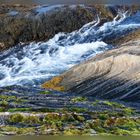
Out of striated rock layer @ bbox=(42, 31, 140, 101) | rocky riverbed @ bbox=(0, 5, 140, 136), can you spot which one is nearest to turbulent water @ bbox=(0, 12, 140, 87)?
rocky riverbed @ bbox=(0, 5, 140, 136)

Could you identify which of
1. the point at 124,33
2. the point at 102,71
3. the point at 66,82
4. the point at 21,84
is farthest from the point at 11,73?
the point at 124,33

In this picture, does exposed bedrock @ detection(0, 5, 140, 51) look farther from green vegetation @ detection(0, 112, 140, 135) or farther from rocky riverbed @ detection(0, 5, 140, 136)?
green vegetation @ detection(0, 112, 140, 135)

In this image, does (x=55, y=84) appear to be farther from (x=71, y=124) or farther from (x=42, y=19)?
(x=42, y=19)

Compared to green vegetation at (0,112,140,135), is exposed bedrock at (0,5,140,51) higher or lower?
higher

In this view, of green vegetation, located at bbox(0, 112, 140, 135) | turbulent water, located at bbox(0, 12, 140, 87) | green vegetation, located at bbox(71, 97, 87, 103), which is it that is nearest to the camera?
green vegetation, located at bbox(0, 112, 140, 135)

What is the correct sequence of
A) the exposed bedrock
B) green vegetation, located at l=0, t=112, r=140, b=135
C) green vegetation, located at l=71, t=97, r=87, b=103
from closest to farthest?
green vegetation, located at l=0, t=112, r=140, b=135 → green vegetation, located at l=71, t=97, r=87, b=103 → the exposed bedrock

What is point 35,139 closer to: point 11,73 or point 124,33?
point 11,73

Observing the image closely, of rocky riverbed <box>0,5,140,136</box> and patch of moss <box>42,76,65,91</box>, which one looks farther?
patch of moss <box>42,76,65,91</box>

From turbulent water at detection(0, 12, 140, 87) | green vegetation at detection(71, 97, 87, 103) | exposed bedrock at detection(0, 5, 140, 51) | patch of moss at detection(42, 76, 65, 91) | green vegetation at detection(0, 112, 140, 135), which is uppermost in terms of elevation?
exposed bedrock at detection(0, 5, 140, 51)
